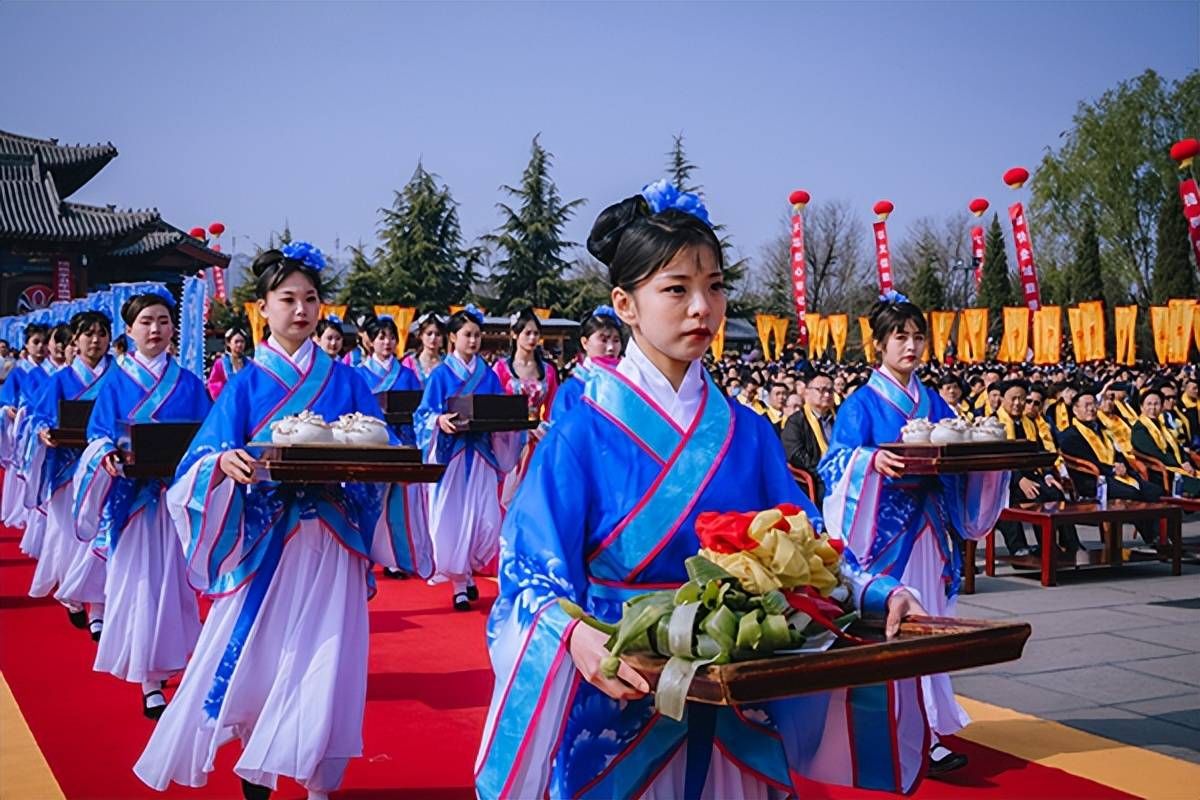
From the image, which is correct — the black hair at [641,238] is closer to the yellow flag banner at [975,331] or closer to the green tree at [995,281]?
the yellow flag banner at [975,331]

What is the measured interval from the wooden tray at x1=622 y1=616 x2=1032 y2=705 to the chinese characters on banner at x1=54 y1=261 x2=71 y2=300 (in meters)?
38.7

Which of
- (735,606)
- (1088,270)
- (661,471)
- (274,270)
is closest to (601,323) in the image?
(274,270)

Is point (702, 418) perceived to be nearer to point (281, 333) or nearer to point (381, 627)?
point (281, 333)

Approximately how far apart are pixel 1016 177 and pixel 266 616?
26.5 m

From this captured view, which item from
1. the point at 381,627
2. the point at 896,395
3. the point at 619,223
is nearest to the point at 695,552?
the point at 619,223

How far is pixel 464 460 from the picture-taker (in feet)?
29.6

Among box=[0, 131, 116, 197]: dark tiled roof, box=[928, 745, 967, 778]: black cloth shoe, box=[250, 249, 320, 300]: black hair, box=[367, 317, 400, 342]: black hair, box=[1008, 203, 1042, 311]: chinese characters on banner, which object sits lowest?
box=[928, 745, 967, 778]: black cloth shoe

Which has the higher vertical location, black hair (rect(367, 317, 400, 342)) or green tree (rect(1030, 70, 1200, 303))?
green tree (rect(1030, 70, 1200, 303))

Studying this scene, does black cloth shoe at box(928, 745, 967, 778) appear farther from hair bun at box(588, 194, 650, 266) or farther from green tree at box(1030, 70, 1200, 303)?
green tree at box(1030, 70, 1200, 303)

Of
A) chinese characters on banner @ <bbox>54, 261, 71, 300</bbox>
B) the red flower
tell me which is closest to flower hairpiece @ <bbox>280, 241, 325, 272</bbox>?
the red flower

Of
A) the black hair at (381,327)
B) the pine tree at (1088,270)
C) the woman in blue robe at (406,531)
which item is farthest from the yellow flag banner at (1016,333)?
the woman in blue robe at (406,531)

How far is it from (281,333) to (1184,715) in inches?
181

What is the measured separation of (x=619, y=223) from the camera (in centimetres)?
286

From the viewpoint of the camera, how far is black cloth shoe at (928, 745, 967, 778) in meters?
4.70
